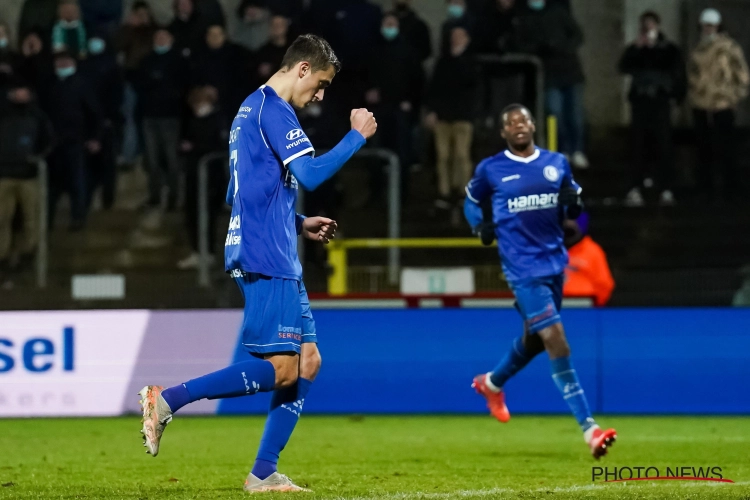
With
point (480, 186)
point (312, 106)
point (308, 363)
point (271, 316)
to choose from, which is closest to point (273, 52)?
point (312, 106)

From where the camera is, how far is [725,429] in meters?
10.4

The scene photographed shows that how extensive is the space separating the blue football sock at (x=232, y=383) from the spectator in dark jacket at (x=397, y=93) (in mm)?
10036

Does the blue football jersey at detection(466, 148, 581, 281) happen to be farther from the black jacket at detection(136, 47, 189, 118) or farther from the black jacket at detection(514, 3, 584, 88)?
the black jacket at detection(136, 47, 189, 118)

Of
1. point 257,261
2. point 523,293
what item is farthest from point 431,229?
point 257,261

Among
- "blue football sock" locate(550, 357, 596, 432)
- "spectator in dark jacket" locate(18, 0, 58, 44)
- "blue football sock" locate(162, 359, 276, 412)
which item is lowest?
"blue football sock" locate(550, 357, 596, 432)

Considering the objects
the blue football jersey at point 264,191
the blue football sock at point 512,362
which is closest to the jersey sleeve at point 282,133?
the blue football jersey at point 264,191

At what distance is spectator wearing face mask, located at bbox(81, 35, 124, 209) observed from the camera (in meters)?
16.6

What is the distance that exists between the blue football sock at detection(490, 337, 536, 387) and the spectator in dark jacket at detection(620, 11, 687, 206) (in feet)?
25.7

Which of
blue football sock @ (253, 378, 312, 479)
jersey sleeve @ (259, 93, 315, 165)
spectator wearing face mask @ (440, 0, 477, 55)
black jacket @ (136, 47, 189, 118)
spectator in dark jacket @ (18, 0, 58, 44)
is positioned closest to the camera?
jersey sleeve @ (259, 93, 315, 165)

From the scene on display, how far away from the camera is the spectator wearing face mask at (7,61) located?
16.5 meters

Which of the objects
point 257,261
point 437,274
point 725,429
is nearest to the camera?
point 257,261

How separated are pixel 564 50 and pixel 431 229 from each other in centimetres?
267

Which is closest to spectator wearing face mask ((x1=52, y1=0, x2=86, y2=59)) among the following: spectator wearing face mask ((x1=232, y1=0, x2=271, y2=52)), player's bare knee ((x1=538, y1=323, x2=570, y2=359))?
spectator wearing face mask ((x1=232, y1=0, x2=271, y2=52))

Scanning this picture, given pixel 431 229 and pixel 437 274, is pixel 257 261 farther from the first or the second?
pixel 431 229
